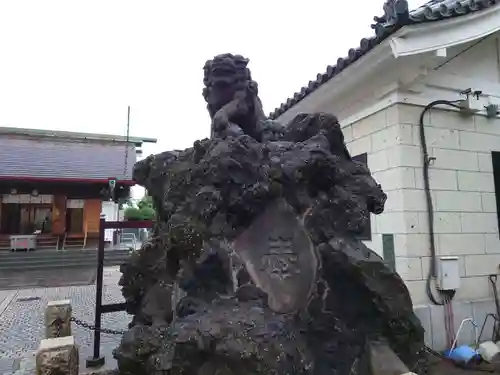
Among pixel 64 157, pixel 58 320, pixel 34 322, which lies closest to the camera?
pixel 58 320

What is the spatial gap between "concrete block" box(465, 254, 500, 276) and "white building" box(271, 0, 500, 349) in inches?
0.5

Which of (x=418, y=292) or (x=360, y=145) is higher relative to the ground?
(x=360, y=145)

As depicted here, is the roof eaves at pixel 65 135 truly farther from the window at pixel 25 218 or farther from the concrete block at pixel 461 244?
the concrete block at pixel 461 244

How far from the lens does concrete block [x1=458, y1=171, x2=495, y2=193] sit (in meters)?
4.57

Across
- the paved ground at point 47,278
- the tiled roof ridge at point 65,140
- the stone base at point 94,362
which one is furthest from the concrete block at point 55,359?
the tiled roof ridge at point 65,140

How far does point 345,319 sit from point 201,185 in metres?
1.14

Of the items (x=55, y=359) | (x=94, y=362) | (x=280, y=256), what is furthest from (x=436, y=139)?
(x=94, y=362)

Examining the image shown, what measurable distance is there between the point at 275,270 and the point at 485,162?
373 centimetres

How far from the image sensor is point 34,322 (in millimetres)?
6742

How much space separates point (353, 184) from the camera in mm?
2527

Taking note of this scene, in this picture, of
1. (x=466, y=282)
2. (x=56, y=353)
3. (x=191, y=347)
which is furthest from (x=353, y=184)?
(x=466, y=282)

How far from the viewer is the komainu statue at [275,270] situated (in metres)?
2.04

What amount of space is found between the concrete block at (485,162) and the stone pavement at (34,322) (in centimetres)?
473

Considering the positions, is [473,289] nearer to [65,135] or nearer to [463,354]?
[463,354]
